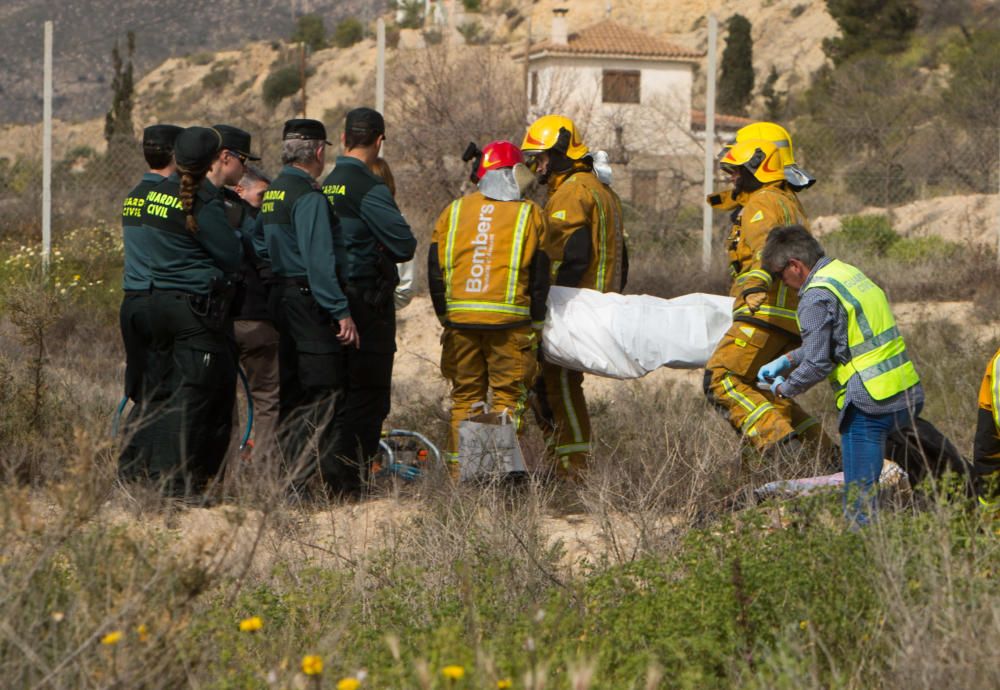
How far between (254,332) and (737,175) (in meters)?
2.76

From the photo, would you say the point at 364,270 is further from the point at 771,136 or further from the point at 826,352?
the point at 826,352

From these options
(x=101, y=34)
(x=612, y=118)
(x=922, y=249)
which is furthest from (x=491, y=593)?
(x=101, y=34)

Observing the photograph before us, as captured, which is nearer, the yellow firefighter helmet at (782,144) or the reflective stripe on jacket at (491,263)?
the reflective stripe on jacket at (491,263)

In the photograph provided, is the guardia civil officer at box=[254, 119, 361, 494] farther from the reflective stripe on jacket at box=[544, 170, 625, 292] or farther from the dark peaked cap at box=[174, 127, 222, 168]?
the reflective stripe on jacket at box=[544, 170, 625, 292]

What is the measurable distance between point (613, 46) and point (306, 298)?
32310mm

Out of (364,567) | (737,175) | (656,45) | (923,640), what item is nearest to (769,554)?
(923,640)

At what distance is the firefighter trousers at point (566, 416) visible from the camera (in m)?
7.61

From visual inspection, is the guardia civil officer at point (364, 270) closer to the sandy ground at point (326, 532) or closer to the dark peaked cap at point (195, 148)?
the sandy ground at point (326, 532)

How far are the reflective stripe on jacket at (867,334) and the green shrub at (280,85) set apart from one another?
150 feet

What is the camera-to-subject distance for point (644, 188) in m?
16.4

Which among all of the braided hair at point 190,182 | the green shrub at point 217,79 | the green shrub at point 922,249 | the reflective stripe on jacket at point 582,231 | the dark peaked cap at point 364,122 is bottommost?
the green shrub at point 922,249

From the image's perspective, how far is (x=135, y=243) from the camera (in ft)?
22.1

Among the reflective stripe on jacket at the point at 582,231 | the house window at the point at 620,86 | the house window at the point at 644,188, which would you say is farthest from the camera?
the house window at the point at 620,86

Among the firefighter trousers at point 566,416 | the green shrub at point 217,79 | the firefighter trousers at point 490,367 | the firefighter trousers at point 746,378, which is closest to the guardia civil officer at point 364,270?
the firefighter trousers at point 490,367
